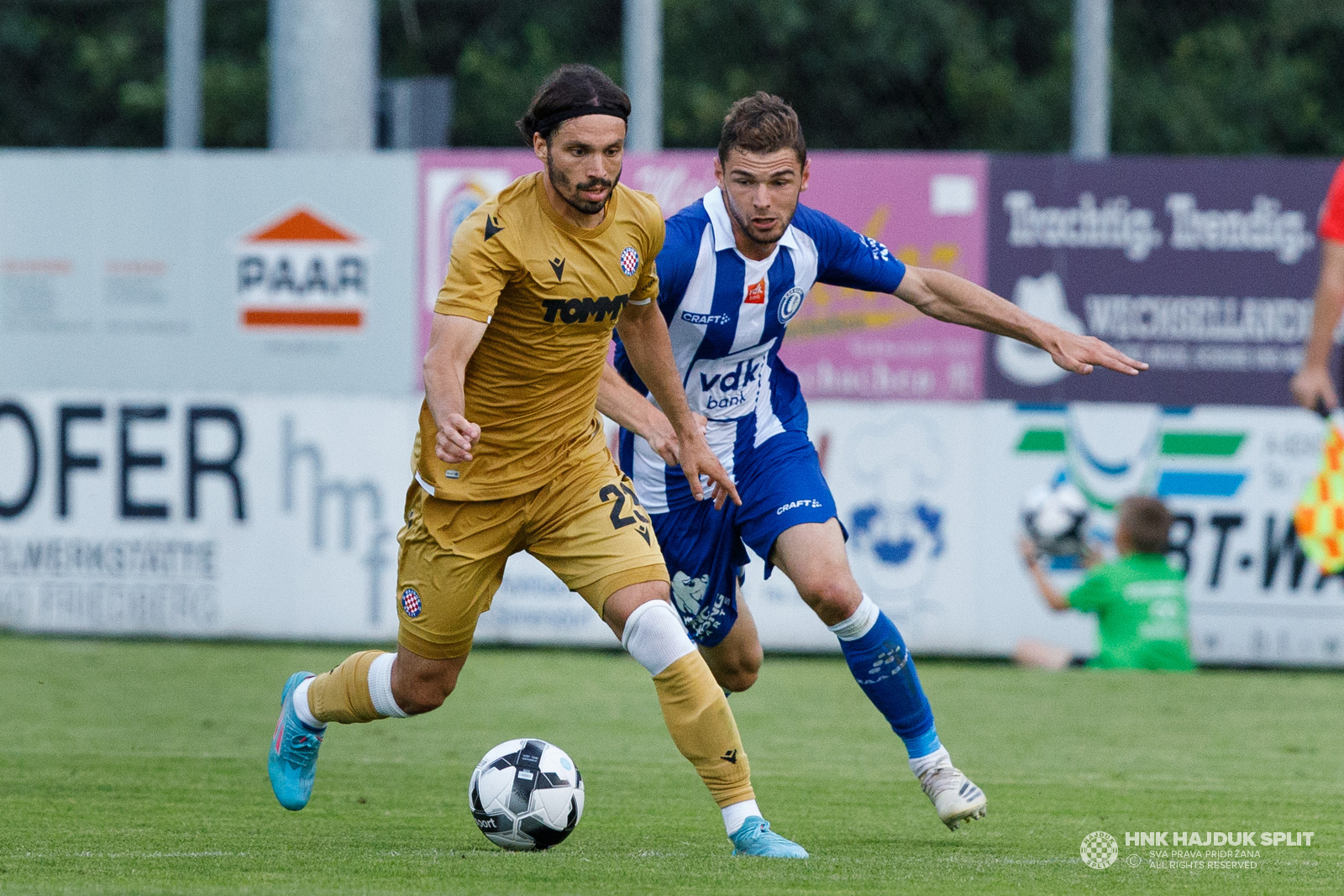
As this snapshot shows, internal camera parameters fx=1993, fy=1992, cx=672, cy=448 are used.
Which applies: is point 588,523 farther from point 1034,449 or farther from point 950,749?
point 1034,449

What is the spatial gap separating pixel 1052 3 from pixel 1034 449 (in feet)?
43.2

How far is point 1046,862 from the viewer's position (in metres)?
6.06

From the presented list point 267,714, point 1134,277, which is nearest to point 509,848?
point 267,714

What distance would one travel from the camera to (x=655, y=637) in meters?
5.94

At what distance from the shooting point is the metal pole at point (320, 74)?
1414 cm

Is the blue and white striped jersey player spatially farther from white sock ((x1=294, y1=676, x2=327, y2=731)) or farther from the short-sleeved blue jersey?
white sock ((x1=294, y1=676, x2=327, y2=731))

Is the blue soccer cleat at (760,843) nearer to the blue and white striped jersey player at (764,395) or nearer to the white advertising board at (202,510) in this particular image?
the blue and white striped jersey player at (764,395)

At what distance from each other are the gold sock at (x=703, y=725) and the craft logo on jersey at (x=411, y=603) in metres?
0.86

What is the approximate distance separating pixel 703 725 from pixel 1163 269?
7790mm

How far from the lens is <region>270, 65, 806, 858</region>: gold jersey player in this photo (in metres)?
5.87

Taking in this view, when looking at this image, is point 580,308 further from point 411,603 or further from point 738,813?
point 738,813

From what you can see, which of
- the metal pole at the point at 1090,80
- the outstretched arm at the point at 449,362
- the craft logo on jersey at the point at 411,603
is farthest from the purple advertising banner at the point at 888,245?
the outstretched arm at the point at 449,362

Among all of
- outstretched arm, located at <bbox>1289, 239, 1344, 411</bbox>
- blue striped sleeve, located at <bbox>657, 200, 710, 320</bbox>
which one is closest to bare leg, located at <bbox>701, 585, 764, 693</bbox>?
blue striped sleeve, located at <bbox>657, 200, 710, 320</bbox>

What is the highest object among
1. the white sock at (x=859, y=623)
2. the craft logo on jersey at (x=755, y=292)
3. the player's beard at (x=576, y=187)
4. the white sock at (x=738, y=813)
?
the player's beard at (x=576, y=187)
